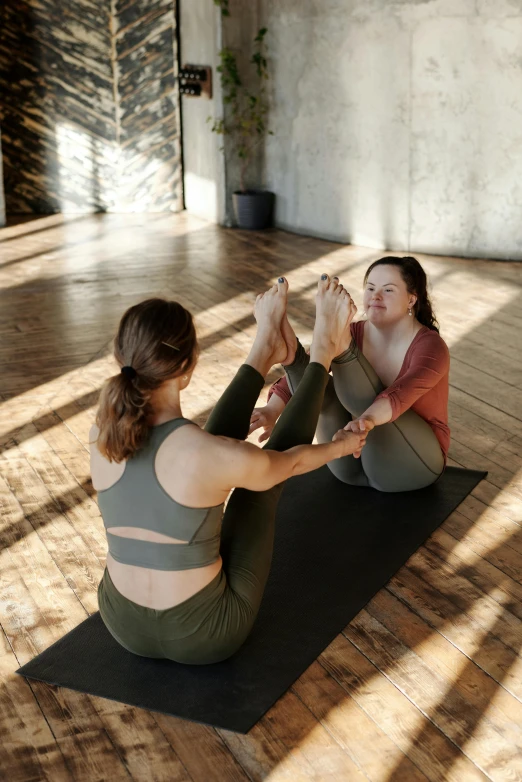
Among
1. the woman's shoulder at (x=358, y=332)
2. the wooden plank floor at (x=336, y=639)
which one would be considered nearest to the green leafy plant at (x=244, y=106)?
the wooden plank floor at (x=336, y=639)

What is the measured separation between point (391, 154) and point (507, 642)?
5173 mm

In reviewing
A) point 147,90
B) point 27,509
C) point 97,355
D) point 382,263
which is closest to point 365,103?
point 147,90

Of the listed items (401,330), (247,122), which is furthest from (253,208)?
(401,330)

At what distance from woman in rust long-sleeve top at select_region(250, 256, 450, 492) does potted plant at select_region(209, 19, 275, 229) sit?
200 inches

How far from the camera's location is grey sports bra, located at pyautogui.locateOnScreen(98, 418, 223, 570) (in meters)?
1.95

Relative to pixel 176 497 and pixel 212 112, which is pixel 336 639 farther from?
pixel 212 112

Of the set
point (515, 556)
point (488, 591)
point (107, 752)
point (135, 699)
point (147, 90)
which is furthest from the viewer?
point (147, 90)

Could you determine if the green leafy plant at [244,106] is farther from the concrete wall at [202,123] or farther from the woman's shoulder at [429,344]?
the woman's shoulder at [429,344]

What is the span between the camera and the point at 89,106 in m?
8.67

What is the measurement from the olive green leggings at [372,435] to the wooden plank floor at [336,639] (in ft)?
0.64

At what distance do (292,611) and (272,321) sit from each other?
2.57ft

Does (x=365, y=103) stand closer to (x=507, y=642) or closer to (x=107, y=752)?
(x=507, y=642)

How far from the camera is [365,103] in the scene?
7.00 metres

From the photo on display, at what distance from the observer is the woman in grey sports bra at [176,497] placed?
1.90 metres
